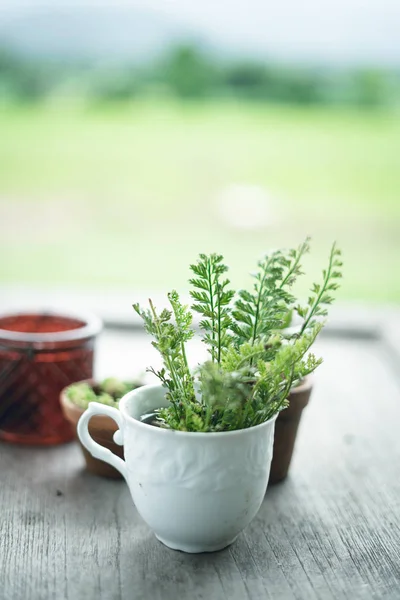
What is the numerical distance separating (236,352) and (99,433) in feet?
0.66

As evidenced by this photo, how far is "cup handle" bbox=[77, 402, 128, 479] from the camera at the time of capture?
66 cm

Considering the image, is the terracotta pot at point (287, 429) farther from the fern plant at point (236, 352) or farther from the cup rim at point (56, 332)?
the cup rim at point (56, 332)

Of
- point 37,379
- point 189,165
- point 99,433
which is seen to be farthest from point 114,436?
point 189,165

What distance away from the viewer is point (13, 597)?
58cm

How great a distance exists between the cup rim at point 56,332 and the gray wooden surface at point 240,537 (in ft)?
0.37

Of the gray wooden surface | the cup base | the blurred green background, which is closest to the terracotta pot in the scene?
the gray wooden surface

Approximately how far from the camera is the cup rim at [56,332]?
0.84 meters

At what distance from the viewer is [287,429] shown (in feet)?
2.50

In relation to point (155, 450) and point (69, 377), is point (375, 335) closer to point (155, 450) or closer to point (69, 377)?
point (69, 377)

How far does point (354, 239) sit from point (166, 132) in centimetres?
82

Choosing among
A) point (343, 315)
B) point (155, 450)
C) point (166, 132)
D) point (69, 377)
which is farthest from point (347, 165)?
point (155, 450)

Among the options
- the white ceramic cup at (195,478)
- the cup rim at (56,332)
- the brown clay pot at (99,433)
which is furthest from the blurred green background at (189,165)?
the white ceramic cup at (195,478)

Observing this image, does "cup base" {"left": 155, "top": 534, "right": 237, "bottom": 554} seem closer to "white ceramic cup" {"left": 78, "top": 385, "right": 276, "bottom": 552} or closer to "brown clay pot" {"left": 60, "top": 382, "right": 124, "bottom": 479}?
"white ceramic cup" {"left": 78, "top": 385, "right": 276, "bottom": 552}

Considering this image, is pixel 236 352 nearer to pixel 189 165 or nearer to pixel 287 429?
pixel 287 429
